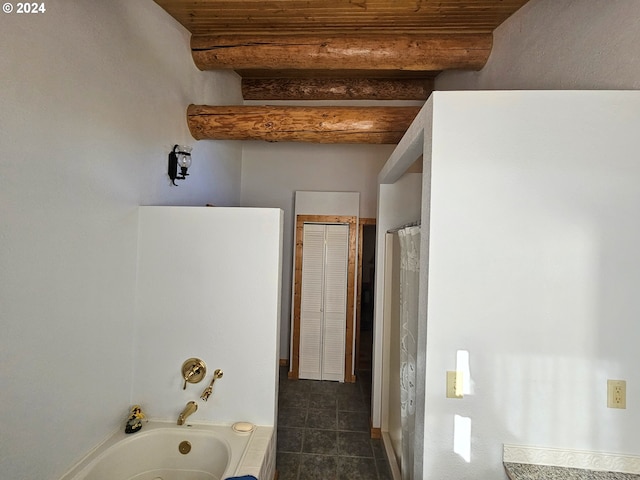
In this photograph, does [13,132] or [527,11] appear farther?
[527,11]

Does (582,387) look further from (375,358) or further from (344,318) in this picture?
(344,318)

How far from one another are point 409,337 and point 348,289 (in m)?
2.02

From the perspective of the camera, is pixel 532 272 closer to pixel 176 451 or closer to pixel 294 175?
pixel 176 451

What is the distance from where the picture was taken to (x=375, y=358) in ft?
9.37

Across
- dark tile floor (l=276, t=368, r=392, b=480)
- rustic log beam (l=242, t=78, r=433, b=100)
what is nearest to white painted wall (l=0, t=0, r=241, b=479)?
dark tile floor (l=276, t=368, r=392, b=480)

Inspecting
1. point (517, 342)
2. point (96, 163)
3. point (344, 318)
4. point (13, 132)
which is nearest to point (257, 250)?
point (96, 163)

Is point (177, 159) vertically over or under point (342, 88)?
under

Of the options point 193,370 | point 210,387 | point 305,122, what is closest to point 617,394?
point 210,387

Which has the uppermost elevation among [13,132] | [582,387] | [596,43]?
[596,43]

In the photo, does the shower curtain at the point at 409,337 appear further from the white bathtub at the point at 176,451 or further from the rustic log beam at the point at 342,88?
the rustic log beam at the point at 342,88

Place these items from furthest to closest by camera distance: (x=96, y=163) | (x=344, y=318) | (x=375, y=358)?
(x=344, y=318), (x=375, y=358), (x=96, y=163)

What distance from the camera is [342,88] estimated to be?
3.91m

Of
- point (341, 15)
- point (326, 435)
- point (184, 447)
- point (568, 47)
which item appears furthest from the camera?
point (326, 435)

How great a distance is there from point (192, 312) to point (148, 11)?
206 cm
